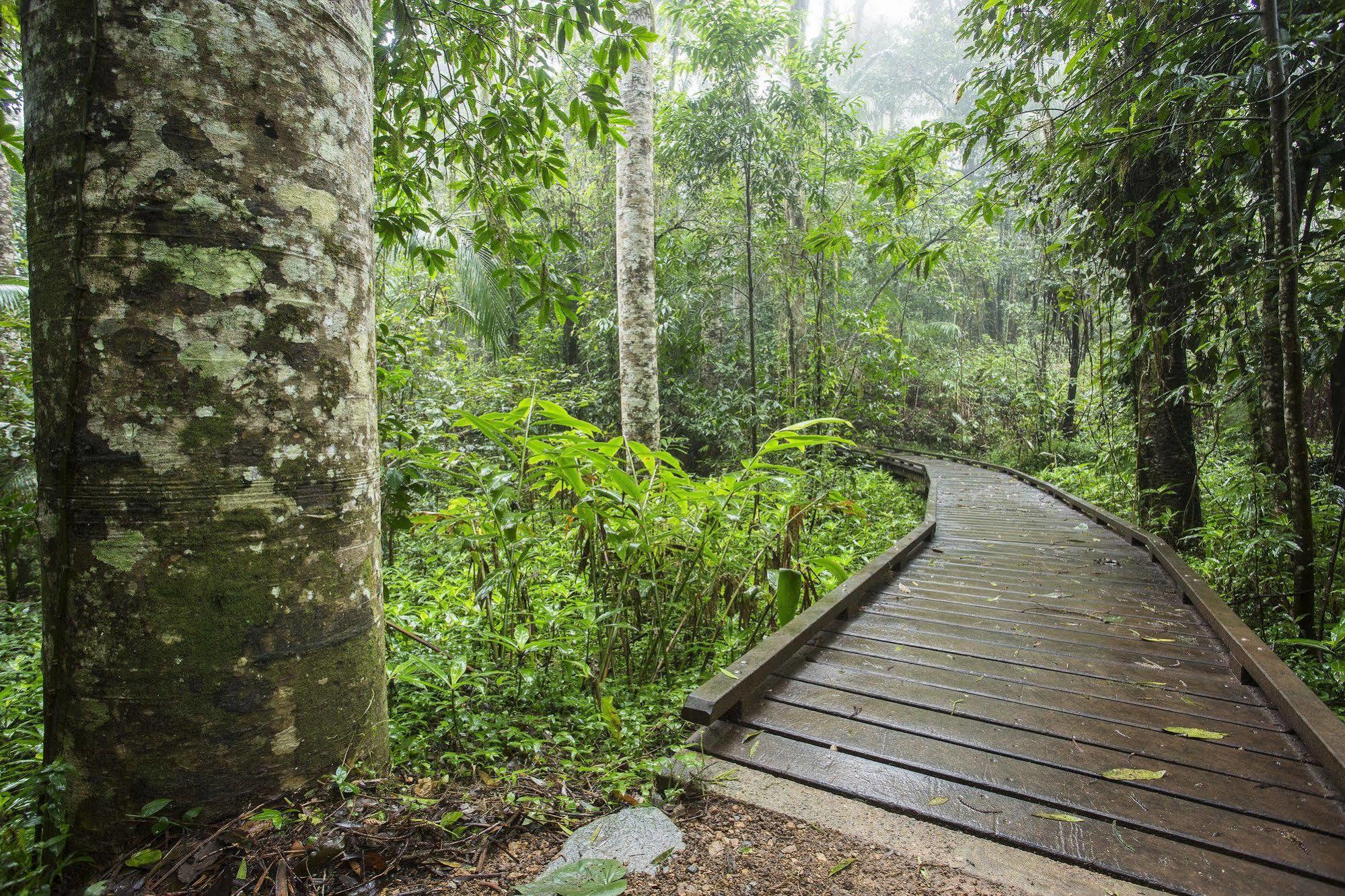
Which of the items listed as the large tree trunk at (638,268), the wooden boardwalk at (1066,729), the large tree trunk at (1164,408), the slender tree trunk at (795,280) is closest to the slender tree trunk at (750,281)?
the slender tree trunk at (795,280)

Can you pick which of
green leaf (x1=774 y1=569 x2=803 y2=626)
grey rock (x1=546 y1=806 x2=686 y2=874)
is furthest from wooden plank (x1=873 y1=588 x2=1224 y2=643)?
grey rock (x1=546 y1=806 x2=686 y2=874)

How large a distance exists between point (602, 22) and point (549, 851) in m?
3.11

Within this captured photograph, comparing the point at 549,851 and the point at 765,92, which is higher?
the point at 765,92

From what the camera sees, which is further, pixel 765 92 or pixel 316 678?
pixel 765 92

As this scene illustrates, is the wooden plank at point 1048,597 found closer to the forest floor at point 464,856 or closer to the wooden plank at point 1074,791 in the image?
the wooden plank at point 1074,791

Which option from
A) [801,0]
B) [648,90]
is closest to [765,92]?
[648,90]

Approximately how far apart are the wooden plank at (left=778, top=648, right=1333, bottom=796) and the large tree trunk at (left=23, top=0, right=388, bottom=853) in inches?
85.8

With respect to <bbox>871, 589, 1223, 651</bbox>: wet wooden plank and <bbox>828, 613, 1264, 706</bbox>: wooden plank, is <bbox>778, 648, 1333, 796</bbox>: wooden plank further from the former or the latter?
<bbox>871, 589, 1223, 651</bbox>: wet wooden plank

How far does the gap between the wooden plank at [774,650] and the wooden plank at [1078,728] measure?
146 mm

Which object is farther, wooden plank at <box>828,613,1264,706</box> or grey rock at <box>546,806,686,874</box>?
wooden plank at <box>828,613,1264,706</box>

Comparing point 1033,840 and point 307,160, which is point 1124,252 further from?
point 307,160

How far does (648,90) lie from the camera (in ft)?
20.9

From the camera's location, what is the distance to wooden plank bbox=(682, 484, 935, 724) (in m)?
2.26

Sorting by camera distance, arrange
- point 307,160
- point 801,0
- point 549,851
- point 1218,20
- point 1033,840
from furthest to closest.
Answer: point 801,0, point 1218,20, point 1033,840, point 549,851, point 307,160
